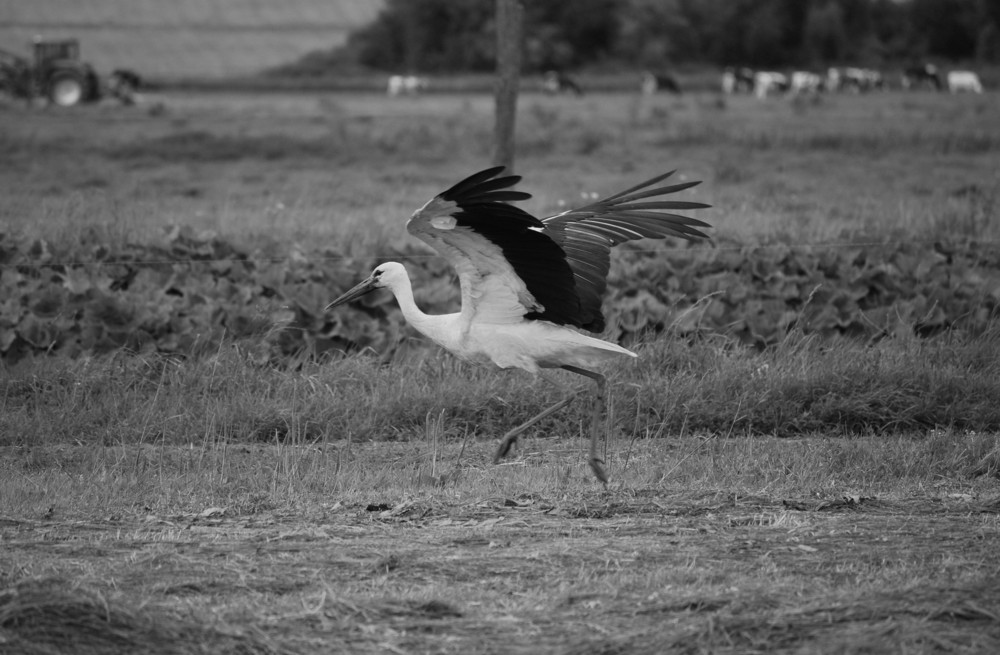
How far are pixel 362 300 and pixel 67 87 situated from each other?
25238 millimetres

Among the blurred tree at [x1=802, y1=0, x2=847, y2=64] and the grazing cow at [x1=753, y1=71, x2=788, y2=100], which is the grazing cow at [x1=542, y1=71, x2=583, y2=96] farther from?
the blurred tree at [x1=802, y1=0, x2=847, y2=64]

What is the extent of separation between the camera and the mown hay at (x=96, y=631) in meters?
4.00

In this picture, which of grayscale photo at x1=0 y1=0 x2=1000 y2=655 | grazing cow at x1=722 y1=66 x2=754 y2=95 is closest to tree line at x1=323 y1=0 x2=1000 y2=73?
grazing cow at x1=722 y1=66 x2=754 y2=95

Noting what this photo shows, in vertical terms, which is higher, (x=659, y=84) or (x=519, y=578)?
(x=659, y=84)

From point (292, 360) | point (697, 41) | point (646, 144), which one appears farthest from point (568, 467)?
point (697, 41)

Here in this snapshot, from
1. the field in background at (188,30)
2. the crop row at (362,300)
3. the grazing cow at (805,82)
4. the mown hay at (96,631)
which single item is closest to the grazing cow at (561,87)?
the grazing cow at (805,82)

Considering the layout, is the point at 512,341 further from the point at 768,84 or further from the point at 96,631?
the point at 768,84

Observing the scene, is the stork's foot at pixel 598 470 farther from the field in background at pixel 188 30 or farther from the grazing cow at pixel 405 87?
the field in background at pixel 188 30

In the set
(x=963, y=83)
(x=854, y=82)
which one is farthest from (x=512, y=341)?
(x=854, y=82)

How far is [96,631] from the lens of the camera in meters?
4.06

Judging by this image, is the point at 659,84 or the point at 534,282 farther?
the point at 659,84

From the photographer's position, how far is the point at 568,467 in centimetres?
670

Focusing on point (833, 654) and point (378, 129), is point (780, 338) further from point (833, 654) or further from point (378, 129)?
point (378, 129)

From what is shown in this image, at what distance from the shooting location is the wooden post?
12695mm
